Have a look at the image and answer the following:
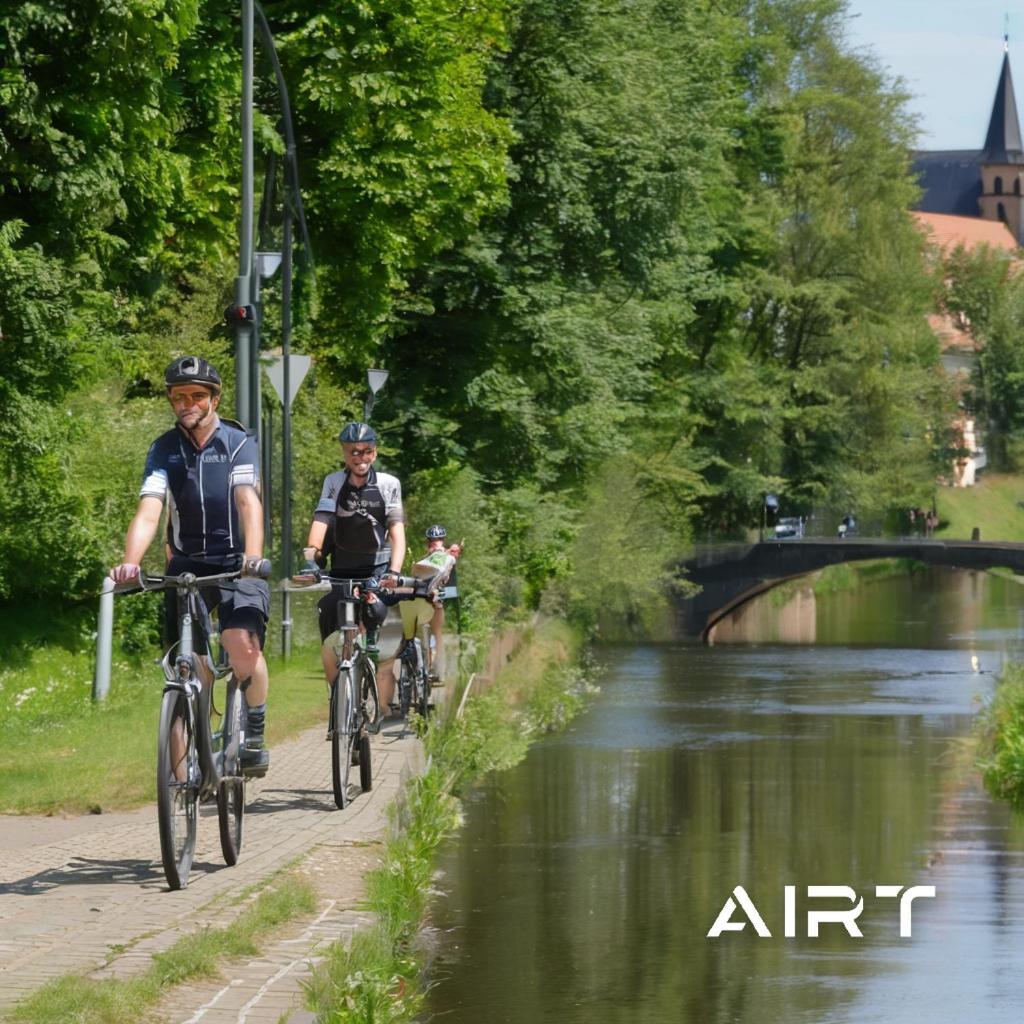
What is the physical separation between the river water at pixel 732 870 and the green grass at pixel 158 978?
106 centimetres

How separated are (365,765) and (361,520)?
1280mm

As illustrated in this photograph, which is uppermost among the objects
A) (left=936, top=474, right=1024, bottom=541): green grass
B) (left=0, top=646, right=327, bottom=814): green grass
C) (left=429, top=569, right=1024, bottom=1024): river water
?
(left=936, top=474, right=1024, bottom=541): green grass

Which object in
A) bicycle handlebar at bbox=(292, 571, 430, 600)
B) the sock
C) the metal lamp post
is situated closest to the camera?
the sock

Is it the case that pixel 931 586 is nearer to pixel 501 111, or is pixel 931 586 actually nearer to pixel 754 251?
pixel 754 251

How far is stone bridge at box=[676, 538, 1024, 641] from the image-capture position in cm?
5297

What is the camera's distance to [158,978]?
6.79 metres

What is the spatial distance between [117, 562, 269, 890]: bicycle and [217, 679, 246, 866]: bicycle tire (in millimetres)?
11

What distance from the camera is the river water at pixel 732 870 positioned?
30.9 ft

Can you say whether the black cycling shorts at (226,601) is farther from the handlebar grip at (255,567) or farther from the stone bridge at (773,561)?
the stone bridge at (773,561)

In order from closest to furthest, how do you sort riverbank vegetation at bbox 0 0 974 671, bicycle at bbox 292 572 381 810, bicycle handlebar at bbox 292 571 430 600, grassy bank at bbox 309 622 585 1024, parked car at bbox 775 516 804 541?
grassy bank at bbox 309 622 585 1024 < bicycle handlebar at bbox 292 571 430 600 < bicycle at bbox 292 572 381 810 < riverbank vegetation at bbox 0 0 974 671 < parked car at bbox 775 516 804 541

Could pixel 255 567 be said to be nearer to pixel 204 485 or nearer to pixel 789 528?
pixel 204 485

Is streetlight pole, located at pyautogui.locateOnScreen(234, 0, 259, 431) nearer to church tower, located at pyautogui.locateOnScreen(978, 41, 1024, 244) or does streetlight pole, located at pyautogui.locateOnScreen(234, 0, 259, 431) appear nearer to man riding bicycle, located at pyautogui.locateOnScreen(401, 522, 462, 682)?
man riding bicycle, located at pyautogui.locateOnScreen(401, 522, 462, 682)

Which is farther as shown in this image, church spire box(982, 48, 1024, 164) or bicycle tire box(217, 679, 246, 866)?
church spire box(982, 48, 1024, 164)

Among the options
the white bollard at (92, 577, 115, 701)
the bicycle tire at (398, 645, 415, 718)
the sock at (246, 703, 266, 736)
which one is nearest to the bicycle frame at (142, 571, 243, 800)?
the sock at (246, 703, 266, 736)
